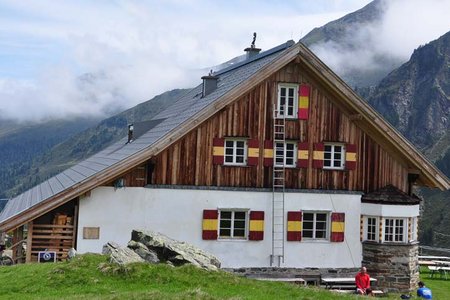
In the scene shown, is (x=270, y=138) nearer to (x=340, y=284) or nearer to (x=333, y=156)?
(x=333, y=156)

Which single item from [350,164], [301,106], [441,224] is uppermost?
[301,106]

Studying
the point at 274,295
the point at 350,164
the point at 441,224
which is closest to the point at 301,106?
the point at 350,164

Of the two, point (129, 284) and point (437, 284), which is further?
point (437, 284)

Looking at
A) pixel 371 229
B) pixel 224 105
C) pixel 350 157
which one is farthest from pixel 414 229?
pixel 224 105

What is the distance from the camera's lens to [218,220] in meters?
27.2

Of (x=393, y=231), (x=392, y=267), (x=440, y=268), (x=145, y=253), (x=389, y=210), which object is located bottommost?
(x=440, y=268)

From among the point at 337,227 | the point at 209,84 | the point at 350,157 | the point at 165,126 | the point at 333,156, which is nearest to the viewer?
the point at 337,227

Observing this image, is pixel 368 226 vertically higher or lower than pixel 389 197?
lower

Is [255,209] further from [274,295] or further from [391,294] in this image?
[274,295]

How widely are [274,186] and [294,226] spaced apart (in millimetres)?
1956

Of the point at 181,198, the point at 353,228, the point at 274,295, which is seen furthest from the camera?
the point at 353,228

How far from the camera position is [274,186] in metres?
27.7

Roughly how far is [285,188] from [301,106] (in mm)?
3686

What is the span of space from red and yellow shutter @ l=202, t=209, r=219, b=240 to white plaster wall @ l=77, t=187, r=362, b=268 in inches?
7.8
